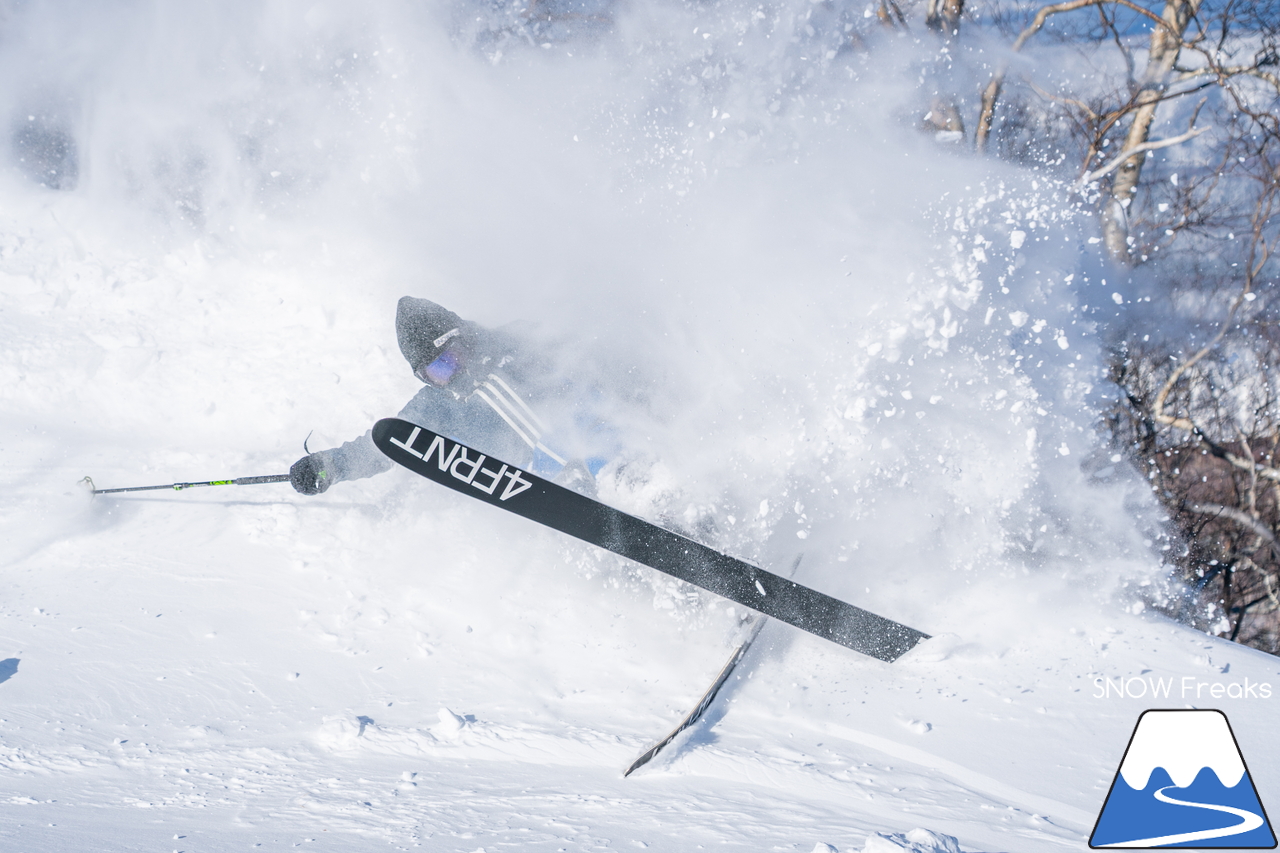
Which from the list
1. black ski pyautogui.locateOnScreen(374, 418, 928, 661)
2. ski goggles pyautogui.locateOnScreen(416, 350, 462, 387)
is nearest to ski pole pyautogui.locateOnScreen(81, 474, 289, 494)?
black ski pyautogui.locateOnScreen(374, 418, 928, 661)

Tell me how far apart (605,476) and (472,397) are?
0.92 m

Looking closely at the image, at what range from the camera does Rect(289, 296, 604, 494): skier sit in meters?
3.41

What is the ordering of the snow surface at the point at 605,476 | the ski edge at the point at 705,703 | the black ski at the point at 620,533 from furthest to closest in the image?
the black ski at the point at 620,533, the ski edge at the point at 705,703, the snow surface at the point at 605,476

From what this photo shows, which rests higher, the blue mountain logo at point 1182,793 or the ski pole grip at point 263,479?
the blue mountain logo at point 1182,793

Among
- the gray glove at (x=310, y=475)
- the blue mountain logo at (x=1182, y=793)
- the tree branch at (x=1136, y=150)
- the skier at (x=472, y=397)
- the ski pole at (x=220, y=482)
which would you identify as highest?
the tree branch at (x=1136, y=150)

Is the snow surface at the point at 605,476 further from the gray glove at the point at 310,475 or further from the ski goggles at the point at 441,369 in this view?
the ski goggles at the point at 441,369

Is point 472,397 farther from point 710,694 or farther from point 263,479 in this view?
point 710,694

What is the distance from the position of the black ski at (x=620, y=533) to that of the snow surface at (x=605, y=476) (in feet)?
0.71

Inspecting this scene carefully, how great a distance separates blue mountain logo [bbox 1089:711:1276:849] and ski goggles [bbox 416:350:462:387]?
334cm

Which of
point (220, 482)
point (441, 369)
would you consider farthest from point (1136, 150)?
point (220, 482)

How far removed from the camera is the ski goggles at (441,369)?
3.47 m

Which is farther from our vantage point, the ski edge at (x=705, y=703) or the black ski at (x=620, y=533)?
the black ski at (x=620, y=533)

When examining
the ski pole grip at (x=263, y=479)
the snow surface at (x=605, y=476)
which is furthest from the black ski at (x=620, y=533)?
the ski pole grip at (x=263, y=479)

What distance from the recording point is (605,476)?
3623 mm
